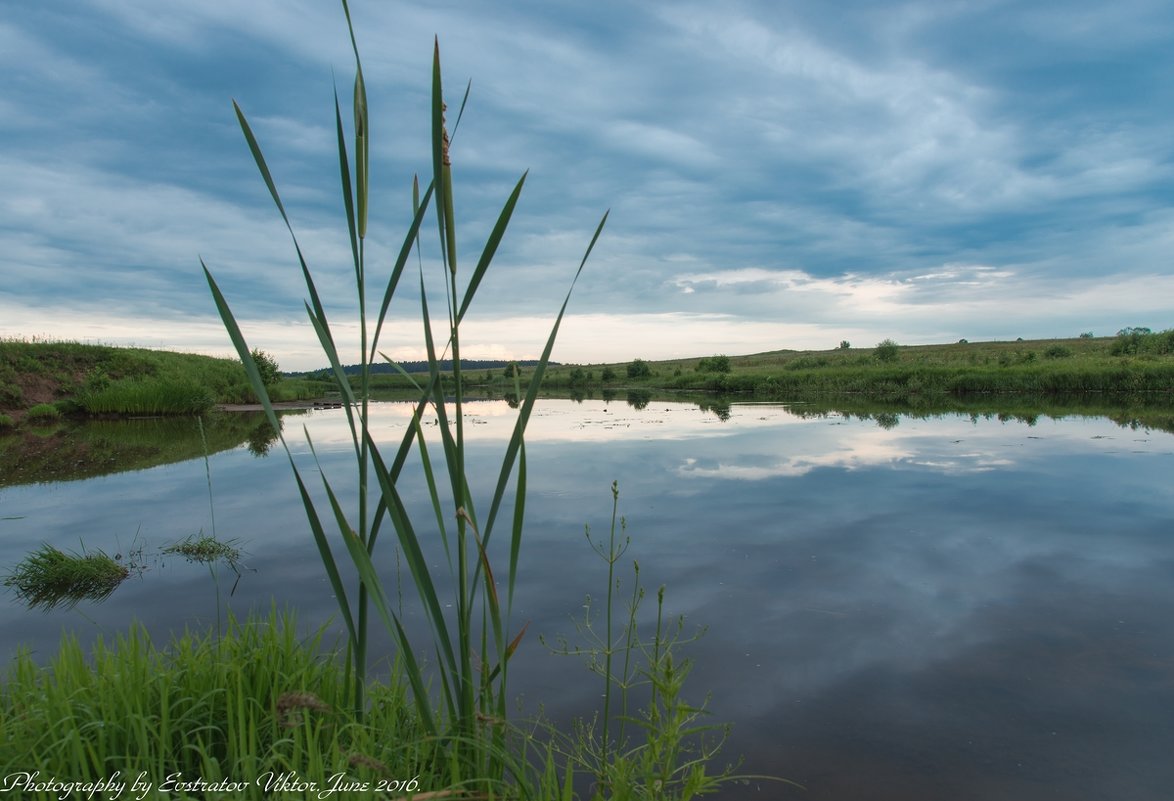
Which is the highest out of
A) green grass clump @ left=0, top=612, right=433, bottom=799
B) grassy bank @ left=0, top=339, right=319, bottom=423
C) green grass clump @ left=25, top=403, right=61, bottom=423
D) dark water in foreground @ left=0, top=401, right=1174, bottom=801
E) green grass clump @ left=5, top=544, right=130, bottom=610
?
grassy bank @ left=0, top=339, right=319, bottom=423

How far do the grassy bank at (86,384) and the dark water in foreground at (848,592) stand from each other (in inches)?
416

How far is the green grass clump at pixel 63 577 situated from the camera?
4844mm

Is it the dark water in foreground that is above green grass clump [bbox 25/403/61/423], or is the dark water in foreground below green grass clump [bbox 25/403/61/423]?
below

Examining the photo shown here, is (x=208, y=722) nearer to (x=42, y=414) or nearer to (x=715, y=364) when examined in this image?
(x=42, y=414)

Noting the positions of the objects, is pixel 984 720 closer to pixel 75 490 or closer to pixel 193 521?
pixel 193 521

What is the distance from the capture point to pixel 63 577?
5.07 m

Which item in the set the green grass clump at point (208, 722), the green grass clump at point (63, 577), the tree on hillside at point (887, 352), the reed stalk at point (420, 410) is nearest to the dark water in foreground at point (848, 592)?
the green grass clump at point (63, 577)

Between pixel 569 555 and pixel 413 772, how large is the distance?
3.92 m

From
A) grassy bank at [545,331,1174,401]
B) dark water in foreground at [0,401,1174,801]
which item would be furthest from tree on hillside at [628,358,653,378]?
dark water in foreground at [0,401,1174,801]

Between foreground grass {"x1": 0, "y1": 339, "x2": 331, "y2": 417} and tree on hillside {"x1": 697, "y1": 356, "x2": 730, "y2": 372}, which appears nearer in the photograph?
foreground grass {"x1": 0, "y1": 339, "x2": 331, "y2": 417}

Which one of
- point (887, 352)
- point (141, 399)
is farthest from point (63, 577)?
point (887, 352)

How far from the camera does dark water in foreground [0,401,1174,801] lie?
3.01 meters

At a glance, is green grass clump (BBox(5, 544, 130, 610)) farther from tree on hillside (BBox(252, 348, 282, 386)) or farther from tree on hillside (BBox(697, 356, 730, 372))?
tree on hillside (BBox(697, 356, 730, 372))

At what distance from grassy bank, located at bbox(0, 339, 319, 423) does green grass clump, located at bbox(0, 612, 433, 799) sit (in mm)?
18683
